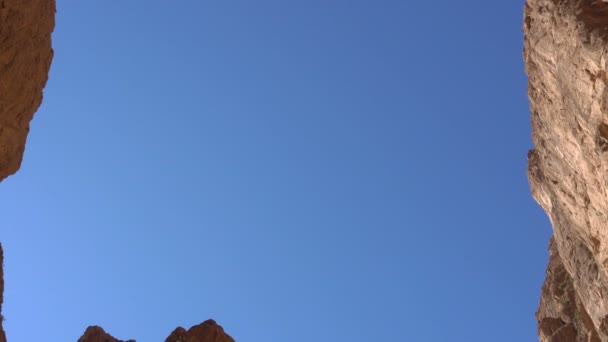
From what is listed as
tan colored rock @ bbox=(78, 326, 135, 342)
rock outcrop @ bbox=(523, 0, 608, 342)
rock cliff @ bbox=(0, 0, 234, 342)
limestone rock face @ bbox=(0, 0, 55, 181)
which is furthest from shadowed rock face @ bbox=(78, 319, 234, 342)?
rock outcrop @ bbox=(523, 0, 608, 342)

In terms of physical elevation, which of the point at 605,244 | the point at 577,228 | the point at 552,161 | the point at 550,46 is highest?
the point at 550,46

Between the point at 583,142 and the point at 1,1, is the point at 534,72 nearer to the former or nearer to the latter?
the point at 583,142

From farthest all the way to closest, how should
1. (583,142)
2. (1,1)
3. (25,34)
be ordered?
1. (583,142)
2. (25,34)
3. (1,1)

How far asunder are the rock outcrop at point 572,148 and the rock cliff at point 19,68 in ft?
80.4

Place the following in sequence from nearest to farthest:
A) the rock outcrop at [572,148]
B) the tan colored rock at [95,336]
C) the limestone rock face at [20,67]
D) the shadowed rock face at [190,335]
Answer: the limestone rock face at [20,67], the rock outcrop at [572,148], the tan colored rock at [95,336], the shadowed rock face at [190,335]

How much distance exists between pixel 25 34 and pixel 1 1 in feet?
7.74

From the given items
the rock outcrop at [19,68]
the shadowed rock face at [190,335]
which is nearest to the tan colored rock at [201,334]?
the shadowed rock face at [190,335]

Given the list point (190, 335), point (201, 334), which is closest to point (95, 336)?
point (190, 335)

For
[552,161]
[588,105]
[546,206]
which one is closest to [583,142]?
[588,105]

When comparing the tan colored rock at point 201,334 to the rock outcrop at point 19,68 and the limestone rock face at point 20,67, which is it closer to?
the rock outcrop at point 19,68

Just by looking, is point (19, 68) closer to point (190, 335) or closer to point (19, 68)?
point (19, 68)

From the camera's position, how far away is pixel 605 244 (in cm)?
3219

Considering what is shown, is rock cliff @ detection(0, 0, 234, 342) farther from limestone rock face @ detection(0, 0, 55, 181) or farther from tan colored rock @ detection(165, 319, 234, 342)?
tan colored rock @ detection(165, 319, 234, 342)

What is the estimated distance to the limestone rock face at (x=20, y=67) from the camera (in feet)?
80.6
